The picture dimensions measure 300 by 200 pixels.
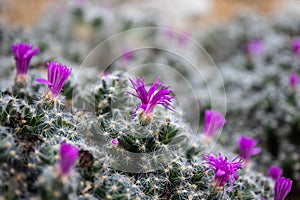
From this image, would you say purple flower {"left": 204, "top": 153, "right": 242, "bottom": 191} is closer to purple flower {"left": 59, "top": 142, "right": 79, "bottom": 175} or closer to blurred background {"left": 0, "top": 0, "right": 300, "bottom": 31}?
purple flower {"left": 59, "top": 142, "right": 79, "bottom": 175}

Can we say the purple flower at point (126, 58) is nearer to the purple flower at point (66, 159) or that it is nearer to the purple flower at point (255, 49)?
the purple flower at point (255, 49)

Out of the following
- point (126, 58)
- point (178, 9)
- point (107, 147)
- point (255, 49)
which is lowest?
point (107, 147)

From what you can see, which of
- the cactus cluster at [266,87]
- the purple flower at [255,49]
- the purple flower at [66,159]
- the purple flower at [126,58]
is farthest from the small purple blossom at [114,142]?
the purple flower at [255,49]

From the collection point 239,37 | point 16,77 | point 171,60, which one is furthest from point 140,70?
point 239,37

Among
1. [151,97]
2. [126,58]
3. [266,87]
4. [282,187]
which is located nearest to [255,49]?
[266,87]

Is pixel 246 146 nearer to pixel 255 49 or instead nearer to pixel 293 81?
pixel 293 81

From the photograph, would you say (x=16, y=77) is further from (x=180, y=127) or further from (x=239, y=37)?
(x=239, y=37)
